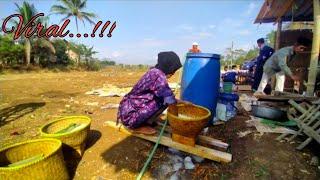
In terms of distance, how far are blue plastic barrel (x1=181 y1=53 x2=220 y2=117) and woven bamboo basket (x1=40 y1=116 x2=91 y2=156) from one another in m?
1.73

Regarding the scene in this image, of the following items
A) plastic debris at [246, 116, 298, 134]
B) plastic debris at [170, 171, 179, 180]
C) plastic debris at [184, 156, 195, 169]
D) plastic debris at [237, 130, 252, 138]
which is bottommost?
plastic debris at [170, 171, 179, 180]

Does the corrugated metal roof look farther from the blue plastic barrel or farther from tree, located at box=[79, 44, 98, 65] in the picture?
tree, located at box=[79, 44, 98, 65]

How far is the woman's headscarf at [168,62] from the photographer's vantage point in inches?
132

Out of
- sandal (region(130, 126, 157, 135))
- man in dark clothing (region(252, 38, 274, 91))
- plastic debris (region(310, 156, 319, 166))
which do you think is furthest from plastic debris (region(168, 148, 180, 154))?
man in dark clothing (region(252, 38, 274, 91))

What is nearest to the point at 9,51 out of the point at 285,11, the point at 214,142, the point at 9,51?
the point at 9,51

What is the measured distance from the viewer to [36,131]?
173 inches

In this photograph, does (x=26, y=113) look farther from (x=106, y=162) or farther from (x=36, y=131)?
(x=106, y=162)

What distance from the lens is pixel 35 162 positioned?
247 centimetres

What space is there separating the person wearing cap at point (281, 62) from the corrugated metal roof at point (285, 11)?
1727mm

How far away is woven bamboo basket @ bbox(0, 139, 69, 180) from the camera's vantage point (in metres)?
2.42

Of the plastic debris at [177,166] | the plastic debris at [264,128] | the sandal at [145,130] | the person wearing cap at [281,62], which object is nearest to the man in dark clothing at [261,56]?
the person wearing cap at [281,62]

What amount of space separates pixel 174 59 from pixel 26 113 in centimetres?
404

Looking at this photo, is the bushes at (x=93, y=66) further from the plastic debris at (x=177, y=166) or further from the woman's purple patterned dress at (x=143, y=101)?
the plastic debris at (x=177, y=166)

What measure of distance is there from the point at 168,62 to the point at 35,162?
6.18ft
